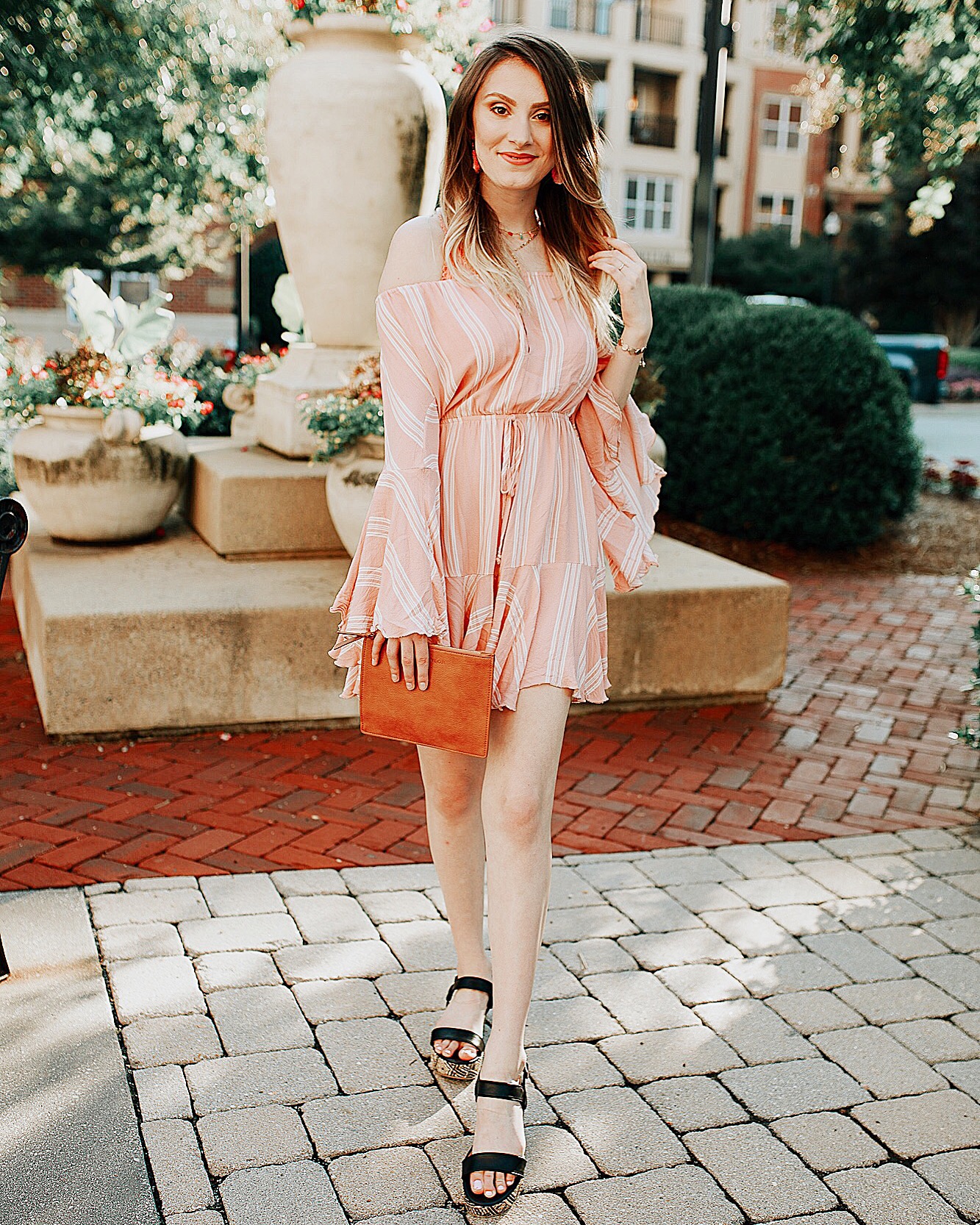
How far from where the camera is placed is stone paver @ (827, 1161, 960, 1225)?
2234 millimetres

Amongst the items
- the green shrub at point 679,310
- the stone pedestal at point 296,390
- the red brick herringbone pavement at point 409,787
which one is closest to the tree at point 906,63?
the green shrub at point 679,310

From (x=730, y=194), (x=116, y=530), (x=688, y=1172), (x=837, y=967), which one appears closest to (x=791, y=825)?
(x=837, y=967)

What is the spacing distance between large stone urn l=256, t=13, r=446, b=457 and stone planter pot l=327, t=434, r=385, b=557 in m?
0.64

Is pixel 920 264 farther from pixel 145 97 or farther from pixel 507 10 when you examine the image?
pixel 145 97

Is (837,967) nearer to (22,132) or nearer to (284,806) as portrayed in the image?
(284,806)

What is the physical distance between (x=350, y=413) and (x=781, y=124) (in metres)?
44.2

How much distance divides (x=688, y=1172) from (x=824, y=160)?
1861 inches

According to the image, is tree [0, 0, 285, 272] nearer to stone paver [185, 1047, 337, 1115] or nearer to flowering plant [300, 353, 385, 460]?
flowering plant [300, 353, 385, 460]

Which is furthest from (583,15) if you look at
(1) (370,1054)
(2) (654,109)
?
(1) (370,1054)

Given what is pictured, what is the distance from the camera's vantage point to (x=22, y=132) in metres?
11.4

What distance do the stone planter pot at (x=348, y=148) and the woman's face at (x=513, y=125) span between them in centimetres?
339

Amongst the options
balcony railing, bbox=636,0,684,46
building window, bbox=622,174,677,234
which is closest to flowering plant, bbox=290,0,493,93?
building window, bbox=622,174,677,234

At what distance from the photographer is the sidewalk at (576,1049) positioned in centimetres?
226

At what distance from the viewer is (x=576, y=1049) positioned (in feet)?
8.96
